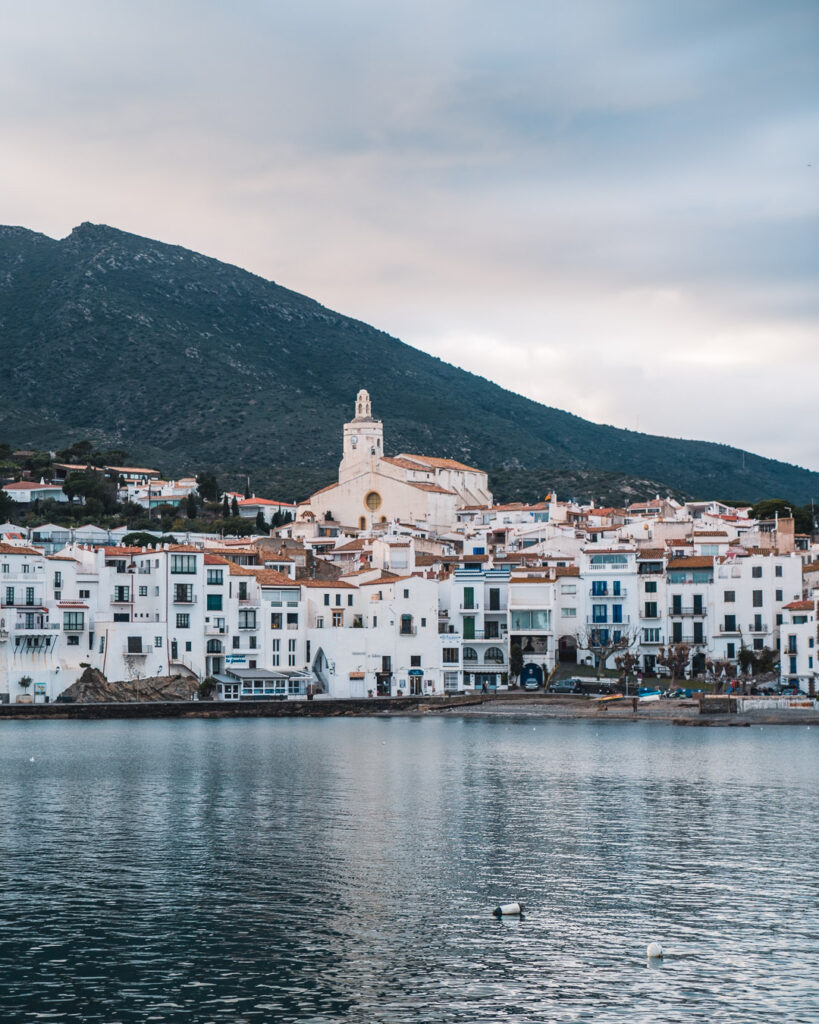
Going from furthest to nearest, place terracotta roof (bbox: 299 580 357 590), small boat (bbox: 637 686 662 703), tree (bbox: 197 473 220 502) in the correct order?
1. tree (bbox: 197 473 220 502)
2. terracotta roof (bbox: 299 580 357 590)
3. small boat (bbox: 637 686 662 703)

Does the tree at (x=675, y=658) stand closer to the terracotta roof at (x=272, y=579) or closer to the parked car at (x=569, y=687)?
the parked car at (x=569, y=687)

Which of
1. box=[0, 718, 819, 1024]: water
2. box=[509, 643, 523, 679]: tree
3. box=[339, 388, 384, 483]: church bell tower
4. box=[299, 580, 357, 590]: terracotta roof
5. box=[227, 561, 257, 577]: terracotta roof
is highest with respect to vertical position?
box=[339, 388, 384, 483]: church bell tower

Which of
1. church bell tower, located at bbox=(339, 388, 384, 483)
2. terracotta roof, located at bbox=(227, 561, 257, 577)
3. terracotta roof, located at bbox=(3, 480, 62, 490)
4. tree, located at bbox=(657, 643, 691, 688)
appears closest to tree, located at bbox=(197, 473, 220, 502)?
terracotta roof, located at bbox=(3, 480, 62, 490)

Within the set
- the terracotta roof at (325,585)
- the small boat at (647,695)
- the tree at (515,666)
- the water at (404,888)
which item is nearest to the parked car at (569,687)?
the tree at (515,666)

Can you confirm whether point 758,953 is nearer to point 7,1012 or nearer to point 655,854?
point 655,854

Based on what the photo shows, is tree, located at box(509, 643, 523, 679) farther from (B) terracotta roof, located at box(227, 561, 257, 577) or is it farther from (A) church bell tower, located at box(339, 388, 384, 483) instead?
(A) church bell tower, located at box(339, 388, 384, 483)

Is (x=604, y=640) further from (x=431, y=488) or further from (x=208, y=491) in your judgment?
(x=208, y=491)

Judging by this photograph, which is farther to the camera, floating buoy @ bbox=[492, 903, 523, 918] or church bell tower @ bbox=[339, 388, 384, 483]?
church bell tower @ bbox=[339, 388, 384, 483]

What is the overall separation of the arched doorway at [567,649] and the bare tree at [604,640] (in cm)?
67

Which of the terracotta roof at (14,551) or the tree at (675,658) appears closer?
the terracotta roof at (14,551)

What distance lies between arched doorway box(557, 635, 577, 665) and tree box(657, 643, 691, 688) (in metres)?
4.94

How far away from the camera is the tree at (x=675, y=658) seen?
8606 centimetres

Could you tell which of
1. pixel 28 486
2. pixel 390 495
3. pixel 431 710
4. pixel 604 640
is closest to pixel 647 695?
pixel 604 640

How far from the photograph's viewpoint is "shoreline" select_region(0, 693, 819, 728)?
77188 mm
